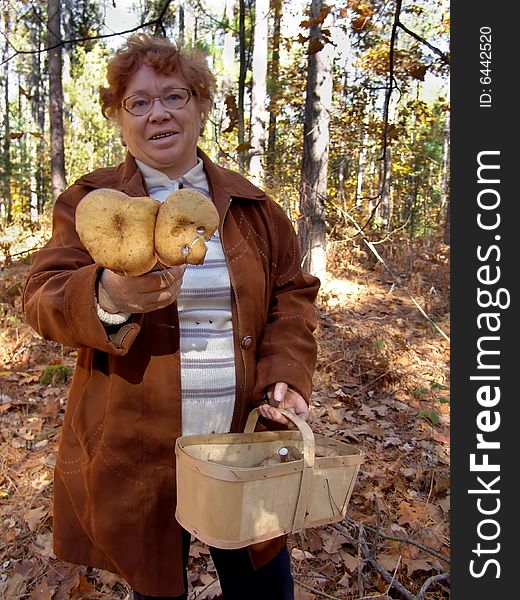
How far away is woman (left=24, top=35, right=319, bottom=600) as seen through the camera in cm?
148

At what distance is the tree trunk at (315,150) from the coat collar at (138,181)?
513 centimetres

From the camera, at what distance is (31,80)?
3062 cm

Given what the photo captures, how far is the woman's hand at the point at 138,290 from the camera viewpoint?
45.5 inches

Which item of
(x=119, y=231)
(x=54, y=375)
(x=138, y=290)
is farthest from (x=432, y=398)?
(x=119, y=231)

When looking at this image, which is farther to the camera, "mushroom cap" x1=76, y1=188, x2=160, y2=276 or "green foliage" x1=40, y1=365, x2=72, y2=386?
"green foliage" x1=40, y1=365, x2=72, y2=386

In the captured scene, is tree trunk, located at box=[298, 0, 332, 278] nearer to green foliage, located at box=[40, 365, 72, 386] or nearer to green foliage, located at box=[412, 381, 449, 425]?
green foliage, located at box=[412, 381, 449, 425]

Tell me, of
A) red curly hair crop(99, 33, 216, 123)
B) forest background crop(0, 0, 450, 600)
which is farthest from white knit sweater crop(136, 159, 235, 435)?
forest background crop(0, 0, 450, 600)

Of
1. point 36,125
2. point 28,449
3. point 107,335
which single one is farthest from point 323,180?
point 36,125

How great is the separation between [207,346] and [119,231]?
55 centimetres

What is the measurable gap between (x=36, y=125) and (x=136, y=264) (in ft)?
105

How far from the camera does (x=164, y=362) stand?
1483mm

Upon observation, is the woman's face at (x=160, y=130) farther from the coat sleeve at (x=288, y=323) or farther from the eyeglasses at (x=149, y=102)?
the coat sleeve at (x=288, y=323)

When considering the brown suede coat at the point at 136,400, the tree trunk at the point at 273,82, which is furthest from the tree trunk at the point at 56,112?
the brown suede coat at the point at 136,400

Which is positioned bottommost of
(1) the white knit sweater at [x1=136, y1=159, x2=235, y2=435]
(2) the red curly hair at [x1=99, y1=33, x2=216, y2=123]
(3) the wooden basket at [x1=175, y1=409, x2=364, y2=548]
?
(3) the wooden basket at [x1=175, y1=409, x2=364, y2=548]
